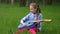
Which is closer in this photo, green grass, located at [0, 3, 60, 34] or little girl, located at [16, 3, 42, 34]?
little girl, located at [16, 3, 42, 34]

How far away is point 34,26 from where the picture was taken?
→ 6945 millimetres

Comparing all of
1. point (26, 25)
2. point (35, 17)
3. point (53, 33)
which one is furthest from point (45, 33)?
point (26, 25)

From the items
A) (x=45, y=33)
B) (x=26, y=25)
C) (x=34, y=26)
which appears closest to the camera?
(x=26, y=25)

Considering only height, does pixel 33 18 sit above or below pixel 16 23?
above

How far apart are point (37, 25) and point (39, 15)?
0.28 m

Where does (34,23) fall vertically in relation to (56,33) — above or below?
above

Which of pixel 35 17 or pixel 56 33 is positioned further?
pixel 56 33

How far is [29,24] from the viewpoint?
22.6ft

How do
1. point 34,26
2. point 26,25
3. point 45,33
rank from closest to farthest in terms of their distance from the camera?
point 26,25 < point 34,26 < point 45,33

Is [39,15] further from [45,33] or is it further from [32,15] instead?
[45,33]

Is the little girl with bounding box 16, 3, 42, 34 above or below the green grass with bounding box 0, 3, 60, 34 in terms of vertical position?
above

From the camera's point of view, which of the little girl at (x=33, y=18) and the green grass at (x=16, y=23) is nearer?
the little girl at (x=33, y=18)

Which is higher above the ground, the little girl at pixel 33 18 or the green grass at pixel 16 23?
the little girl at pixel 33 18

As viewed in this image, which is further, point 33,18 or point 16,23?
point 16,23
